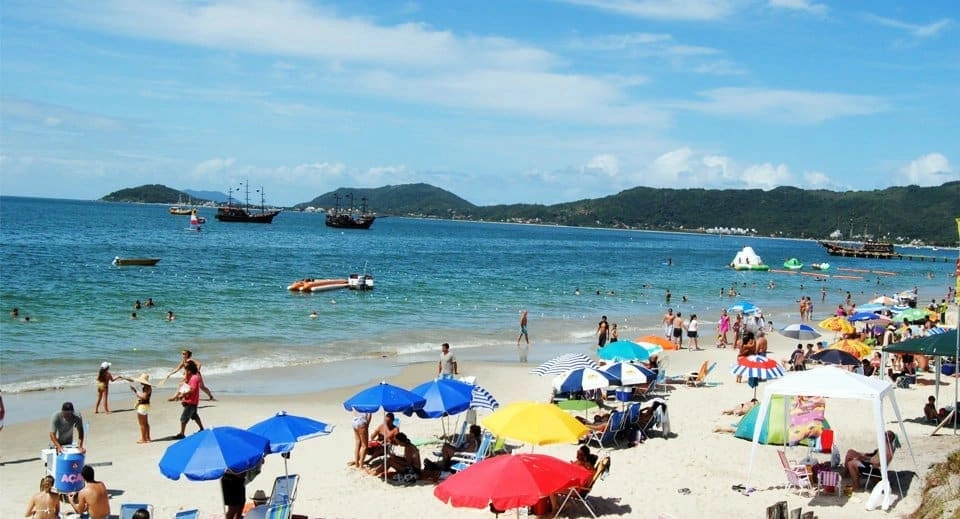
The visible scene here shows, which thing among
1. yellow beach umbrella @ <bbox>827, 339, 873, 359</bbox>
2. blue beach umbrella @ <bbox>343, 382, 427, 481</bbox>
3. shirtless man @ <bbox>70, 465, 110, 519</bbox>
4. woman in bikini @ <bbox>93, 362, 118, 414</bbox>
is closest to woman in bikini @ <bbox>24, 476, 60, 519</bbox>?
shirtless man @ <bbox>70, 465, 110, 519</bbox>

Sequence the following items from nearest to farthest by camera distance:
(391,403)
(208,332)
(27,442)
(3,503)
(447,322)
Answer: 1. (3,503)
2. (391,403)
3. (27,442)
4. (208,332)
5. (447,322)

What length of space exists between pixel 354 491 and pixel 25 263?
52.5 m

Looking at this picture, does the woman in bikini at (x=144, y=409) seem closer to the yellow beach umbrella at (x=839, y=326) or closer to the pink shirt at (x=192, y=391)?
the pink shirt at (x=192, y=391)

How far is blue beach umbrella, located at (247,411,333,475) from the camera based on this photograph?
413 inches

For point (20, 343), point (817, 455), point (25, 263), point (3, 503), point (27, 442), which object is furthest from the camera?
point (25, 263)

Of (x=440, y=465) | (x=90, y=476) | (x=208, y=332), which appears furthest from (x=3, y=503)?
(x=208, y=332)

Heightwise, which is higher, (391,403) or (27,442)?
(391,403)

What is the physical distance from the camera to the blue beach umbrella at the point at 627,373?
644 inches

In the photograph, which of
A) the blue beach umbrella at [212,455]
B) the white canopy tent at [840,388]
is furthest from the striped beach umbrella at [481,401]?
the blue beach umbrella at [212,455]

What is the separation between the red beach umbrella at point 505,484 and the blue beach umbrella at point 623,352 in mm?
9253

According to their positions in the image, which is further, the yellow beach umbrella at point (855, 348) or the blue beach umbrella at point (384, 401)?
the yellow beach umbrella at point (855, 348)

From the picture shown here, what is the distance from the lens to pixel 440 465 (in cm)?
1249

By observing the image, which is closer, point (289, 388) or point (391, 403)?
point (391, 403)

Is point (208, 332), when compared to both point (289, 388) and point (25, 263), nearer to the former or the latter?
point (289, 388)
